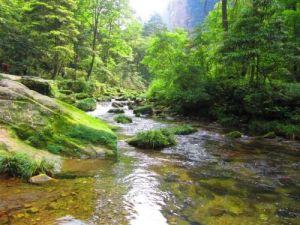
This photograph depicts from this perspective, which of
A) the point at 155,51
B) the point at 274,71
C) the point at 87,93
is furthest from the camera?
the point at 87,93

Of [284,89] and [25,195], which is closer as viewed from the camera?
[25,195]

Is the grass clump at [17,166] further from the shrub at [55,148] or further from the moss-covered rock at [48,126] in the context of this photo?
the shrub at [55,148]

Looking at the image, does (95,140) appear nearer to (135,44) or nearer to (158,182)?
(158,182)

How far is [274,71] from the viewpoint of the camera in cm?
1684

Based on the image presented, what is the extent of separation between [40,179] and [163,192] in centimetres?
222

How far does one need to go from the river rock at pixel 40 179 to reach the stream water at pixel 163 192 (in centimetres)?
19

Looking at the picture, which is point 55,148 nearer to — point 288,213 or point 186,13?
point 288,213

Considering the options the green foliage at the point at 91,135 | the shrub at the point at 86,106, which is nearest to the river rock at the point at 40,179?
the green foliage at the point at 91,135

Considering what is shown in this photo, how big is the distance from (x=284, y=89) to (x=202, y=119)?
486 cm

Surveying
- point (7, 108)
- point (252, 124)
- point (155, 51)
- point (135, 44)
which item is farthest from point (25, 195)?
point (135, 44)

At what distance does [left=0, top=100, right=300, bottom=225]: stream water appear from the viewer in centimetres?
479

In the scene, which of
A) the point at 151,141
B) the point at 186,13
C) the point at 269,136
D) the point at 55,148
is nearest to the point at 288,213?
the point at 55,148

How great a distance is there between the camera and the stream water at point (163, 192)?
479 cm

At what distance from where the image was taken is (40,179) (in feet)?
19.5
